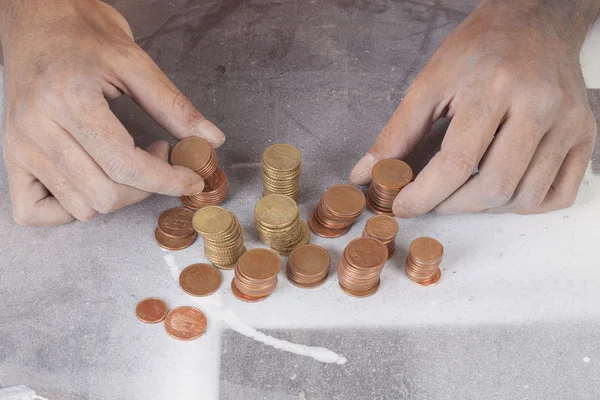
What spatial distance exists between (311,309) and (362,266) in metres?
0.24

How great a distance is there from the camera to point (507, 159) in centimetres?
201

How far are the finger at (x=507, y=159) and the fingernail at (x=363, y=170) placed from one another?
393 mm

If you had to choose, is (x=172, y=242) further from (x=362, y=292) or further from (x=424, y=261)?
(x=424, y=261)

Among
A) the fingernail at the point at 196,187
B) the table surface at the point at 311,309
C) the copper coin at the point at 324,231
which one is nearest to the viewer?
the table surface at the point at 311,309

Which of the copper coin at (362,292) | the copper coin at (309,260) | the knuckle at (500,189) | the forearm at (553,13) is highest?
the forearm at (553,13)

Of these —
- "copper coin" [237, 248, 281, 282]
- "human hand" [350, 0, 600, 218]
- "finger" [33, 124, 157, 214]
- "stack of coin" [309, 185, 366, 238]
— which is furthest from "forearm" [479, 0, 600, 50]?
"finger" [33, 124, 157, 214]

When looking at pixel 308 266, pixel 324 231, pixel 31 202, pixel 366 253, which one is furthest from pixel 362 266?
pixel 31 202

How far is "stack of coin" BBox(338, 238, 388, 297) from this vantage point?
1999mm

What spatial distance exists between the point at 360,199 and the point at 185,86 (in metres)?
1.06

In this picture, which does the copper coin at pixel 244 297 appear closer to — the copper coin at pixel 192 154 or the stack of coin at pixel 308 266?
the stack of coin at pixel 308 266

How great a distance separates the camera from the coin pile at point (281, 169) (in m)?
2.19

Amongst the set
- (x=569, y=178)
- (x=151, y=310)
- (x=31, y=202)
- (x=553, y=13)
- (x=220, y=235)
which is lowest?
(x=151, y=310)

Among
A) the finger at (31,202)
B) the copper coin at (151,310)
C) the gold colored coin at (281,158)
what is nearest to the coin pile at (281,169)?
the gold colored coin at (281,158)

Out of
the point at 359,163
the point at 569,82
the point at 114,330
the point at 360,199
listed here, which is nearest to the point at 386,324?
the point at 360,199
